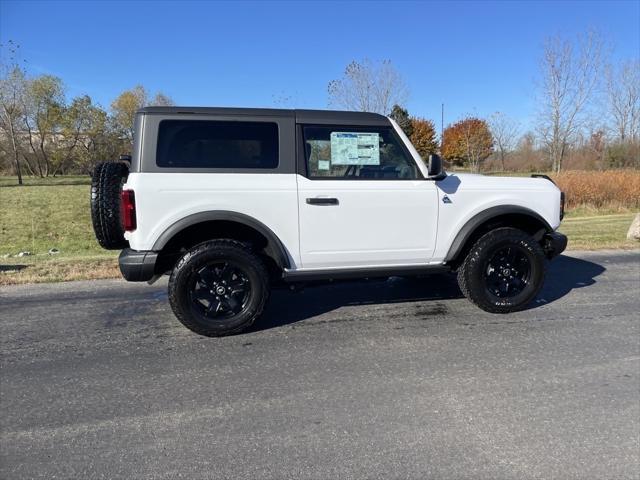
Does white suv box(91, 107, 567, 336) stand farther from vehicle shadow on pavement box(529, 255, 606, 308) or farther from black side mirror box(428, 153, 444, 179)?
vehicle shadow on pavement box(529, 255, 606, 308)

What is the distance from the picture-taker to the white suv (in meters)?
4.11

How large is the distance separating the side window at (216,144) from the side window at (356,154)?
0.39 metres

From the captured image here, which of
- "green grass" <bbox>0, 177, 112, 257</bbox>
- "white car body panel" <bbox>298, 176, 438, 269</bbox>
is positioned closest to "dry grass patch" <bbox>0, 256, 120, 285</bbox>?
"green grass" <bbox>0, 177, 112, 257</bbox>

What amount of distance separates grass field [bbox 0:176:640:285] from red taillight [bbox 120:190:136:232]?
282cm

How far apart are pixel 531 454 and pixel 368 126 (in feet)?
10.3

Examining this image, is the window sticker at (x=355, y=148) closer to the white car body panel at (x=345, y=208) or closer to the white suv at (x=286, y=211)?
the white suv at (x=286, y=211)

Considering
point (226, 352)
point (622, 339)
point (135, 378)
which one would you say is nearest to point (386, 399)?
point (226, 352)

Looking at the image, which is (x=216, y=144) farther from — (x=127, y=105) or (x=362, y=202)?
(x=127, y=105)

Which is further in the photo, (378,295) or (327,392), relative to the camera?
(378,295)

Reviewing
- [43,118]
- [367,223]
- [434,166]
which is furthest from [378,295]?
[43,118]

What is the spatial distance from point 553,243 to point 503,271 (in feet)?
2.26

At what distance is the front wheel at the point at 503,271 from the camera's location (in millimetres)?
4773

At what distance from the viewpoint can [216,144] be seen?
4.27 metres

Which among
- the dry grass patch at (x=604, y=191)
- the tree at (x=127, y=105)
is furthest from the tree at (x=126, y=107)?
the dry grass patch at (x=604, y=191)
